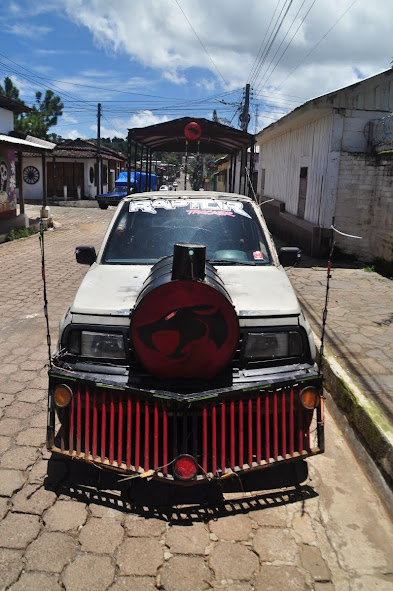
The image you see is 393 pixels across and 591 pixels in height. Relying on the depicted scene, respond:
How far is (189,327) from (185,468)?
2.75 feet

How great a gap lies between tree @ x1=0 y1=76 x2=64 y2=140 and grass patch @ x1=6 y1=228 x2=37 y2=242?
64.6 ft

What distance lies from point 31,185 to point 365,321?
29146mm

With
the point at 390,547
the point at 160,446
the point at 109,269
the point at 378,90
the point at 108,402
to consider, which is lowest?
the point at 390,547

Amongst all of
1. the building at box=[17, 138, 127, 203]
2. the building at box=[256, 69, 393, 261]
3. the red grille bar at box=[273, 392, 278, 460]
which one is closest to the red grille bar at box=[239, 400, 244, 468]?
the red grille bar at box=[273, 392, 278, 460]

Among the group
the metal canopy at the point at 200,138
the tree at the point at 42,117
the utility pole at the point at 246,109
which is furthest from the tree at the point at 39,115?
the metal canopy at the point at 200,138

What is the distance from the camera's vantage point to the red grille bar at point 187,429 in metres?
2.87

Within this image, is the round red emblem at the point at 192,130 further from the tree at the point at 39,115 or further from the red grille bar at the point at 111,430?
the tree at the point at 39,115

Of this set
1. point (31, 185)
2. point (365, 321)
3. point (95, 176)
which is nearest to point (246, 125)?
point (95, 176)

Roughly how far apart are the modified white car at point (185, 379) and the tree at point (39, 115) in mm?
33464

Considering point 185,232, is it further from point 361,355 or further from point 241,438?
point 361,355

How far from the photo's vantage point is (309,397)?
2.98 m

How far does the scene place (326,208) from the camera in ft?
36.3

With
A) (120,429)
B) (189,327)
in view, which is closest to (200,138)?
(189,327)

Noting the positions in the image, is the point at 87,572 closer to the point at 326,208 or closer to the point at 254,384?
the point at 254,384
